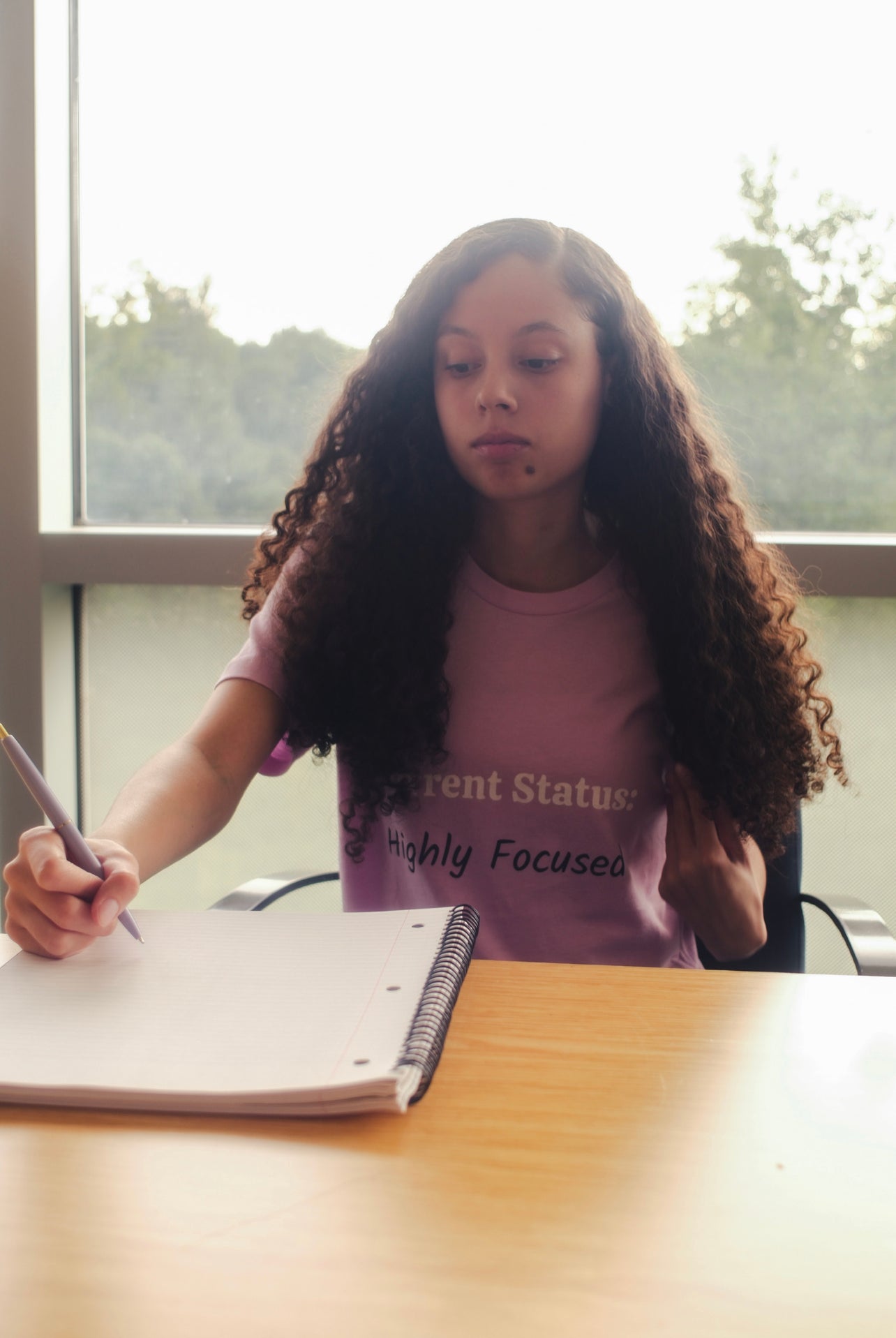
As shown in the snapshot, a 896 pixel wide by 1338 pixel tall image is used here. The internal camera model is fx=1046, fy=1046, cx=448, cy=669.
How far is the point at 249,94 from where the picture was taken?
69.5 inches

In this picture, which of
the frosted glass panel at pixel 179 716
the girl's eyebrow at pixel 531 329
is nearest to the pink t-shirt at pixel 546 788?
the girl's eyebrow at pixel 531 329

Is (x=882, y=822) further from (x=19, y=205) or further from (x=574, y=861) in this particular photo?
(x=19, y=205)

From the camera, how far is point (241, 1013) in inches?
24.0

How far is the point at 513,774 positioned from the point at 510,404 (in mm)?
383

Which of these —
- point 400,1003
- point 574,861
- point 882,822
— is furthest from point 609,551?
point 882,822

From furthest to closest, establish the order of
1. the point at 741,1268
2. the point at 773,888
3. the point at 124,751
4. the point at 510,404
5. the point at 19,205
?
the point at 124,751 < the point at 19,205 < the point at 773,888 < the point at 510,404 < the point at 741,1268

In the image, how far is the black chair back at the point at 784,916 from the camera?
1.17 m

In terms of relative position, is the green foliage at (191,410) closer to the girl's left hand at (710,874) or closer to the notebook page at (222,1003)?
the girl's left hand at (710,874)

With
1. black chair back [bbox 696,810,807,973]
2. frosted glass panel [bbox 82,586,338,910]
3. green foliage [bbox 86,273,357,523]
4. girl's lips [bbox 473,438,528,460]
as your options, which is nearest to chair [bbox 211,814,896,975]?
black chair back [bbox 696,810,807,973]

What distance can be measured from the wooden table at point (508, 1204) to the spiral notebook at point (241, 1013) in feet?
0.05

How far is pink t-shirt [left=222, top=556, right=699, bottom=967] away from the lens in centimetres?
110

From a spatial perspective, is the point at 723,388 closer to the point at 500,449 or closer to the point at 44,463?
the point at 500,449

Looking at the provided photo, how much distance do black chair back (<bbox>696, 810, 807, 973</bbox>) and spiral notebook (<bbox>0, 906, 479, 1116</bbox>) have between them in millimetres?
562

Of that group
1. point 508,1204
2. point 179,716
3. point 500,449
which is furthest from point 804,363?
point 508,1204
